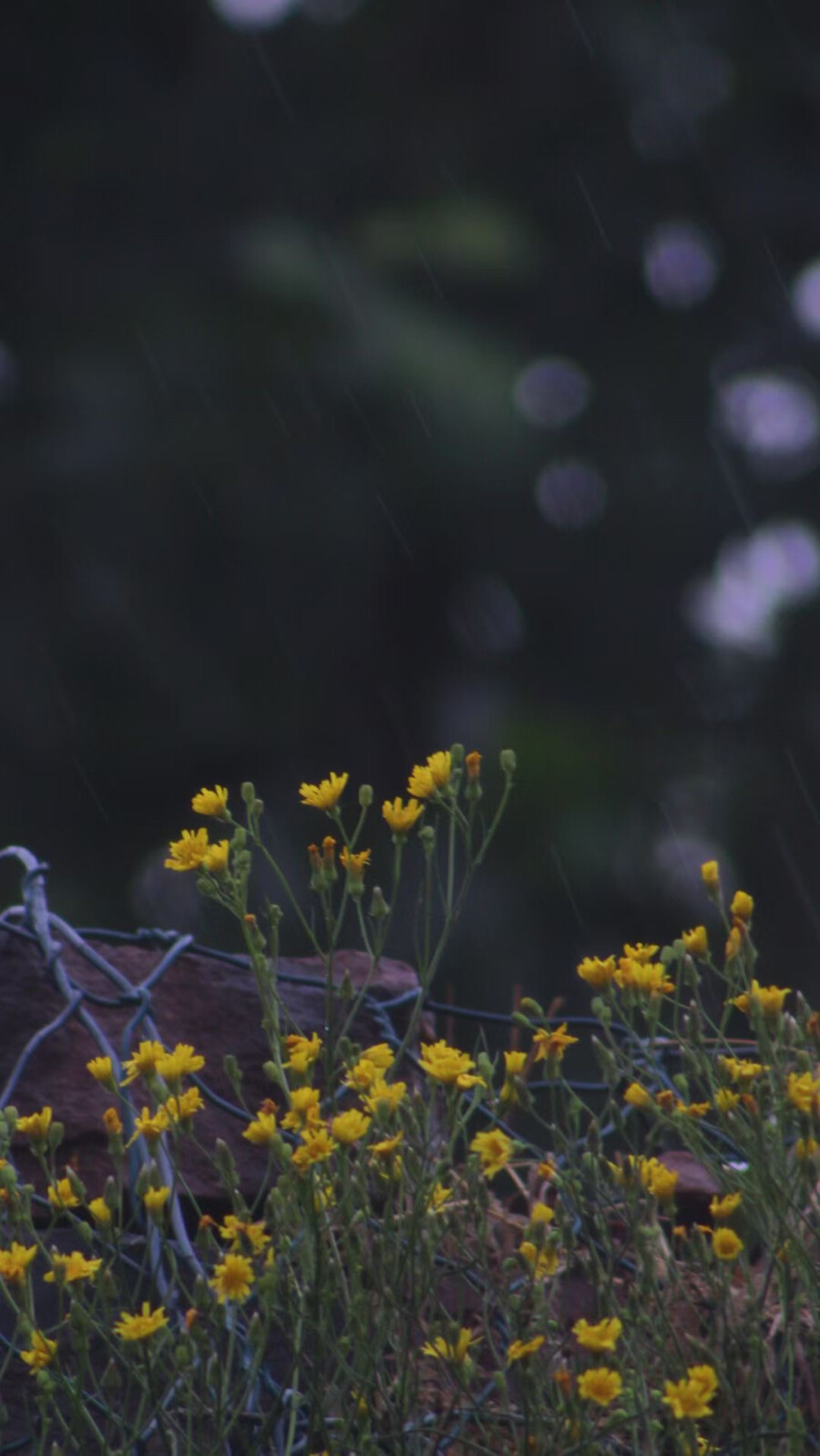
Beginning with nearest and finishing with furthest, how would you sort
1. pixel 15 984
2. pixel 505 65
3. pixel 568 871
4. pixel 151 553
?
1. pixel 15 984
2. pixel 568 871
3. pixel 151 553
4. pixel 505 65

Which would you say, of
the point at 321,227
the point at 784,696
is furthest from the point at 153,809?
the point at 784,696

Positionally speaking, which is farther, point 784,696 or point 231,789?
point 784,696

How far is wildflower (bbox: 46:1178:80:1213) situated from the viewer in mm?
1367

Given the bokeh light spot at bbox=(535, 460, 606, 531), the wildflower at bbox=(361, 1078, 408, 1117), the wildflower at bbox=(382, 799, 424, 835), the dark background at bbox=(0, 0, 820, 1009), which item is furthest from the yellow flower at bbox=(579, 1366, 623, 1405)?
the bokeh light spot at bbox=(535, 460, 606, 531)

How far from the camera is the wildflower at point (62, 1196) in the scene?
137cm

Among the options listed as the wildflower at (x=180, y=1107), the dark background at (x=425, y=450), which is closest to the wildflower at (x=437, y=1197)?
the wildflower at (x=180, y=1107)

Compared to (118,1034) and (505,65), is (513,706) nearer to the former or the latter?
(505,65)

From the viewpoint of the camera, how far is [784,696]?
231 inches

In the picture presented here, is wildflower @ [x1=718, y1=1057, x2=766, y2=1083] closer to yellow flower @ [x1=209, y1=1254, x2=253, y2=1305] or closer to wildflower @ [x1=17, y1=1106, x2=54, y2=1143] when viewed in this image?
yellow flower @ [x1=209, y1=1254, x2=253, y2=1305]

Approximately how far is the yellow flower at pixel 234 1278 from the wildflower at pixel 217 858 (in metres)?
0.30

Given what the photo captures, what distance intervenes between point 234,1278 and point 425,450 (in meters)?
4.21

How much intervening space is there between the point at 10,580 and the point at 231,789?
867 mm

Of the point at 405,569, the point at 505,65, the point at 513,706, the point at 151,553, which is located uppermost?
the point at 505,65

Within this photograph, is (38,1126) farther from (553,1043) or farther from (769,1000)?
(769,1000)
